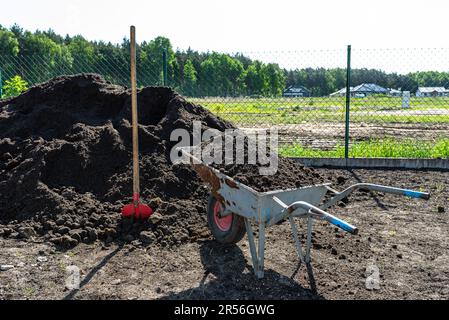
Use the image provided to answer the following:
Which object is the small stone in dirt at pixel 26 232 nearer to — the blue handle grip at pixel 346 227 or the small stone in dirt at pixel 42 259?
the small stone in dirt at pixel 42 259

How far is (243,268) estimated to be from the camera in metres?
3.82

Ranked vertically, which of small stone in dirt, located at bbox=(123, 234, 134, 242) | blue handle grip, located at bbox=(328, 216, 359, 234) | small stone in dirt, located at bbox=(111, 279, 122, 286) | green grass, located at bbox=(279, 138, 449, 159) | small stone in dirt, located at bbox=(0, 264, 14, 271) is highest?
blue handle grip, located at bbox=(328, 216, 359, 234)

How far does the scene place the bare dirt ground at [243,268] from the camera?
3404 mm

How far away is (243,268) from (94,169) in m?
2.37

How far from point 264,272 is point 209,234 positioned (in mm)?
871

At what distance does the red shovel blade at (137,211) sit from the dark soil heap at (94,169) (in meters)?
0.08

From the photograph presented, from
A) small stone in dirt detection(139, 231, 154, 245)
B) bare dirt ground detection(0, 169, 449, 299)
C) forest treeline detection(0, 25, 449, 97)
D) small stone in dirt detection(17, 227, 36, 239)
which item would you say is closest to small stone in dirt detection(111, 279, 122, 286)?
bare dirt ground detection(0, 169, 449, 299)

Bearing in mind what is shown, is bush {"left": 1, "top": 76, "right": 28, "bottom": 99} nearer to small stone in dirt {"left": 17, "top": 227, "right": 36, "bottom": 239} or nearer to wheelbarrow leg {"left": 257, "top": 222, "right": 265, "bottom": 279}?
small stone in dirt {"left": 17, "top": 227, "right": 36, "bottom": 239}

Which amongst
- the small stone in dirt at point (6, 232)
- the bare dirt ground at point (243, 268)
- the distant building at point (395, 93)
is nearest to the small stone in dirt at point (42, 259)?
the bare dirt ground at point (243, 268)

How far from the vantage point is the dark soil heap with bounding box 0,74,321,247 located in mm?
4539

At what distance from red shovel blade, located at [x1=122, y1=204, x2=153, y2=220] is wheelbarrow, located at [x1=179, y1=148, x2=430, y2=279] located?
67 cm
